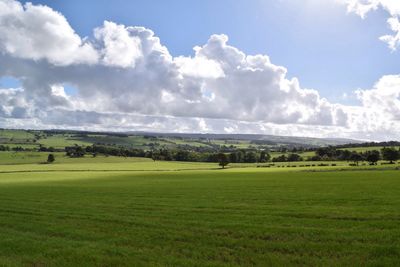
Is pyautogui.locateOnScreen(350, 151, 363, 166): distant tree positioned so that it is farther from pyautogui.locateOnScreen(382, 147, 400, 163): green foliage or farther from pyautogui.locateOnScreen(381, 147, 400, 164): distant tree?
pyautogui.locateOnScreen(381, 147, 400, 164): distant tree

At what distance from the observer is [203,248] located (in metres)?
15.8

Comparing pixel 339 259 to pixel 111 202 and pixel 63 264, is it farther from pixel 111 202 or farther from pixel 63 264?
pixel 111 202

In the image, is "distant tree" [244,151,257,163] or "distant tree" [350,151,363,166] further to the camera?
"distant tree" [244,151,257,163]

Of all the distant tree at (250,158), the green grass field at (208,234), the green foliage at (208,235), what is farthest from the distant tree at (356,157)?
the green foliage at (208,235)

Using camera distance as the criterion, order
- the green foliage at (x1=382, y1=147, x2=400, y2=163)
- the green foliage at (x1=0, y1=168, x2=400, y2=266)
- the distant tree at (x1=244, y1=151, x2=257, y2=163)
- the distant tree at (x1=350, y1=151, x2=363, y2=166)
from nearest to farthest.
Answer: the green foliage at (x1=0, y1=168, x2=400, y2=266)
the green foliage at (x1=382, y1=147, x2=400, y2=163)
the distant tree at (x1=350, y1=151, x2=363, y2=166)
the distant tree at (x1=244, y1=151, x2=257, y2=163)

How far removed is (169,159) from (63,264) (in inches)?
7263

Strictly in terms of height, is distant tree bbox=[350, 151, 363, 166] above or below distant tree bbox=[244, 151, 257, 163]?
above

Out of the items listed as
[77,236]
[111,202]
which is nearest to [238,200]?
[111,202]

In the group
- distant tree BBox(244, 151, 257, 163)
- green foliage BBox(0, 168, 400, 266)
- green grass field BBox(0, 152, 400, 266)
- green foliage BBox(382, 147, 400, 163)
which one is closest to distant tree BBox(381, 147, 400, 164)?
green foliage BBox(382, 147, 400, 163)

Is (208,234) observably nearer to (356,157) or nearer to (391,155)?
(391,155)

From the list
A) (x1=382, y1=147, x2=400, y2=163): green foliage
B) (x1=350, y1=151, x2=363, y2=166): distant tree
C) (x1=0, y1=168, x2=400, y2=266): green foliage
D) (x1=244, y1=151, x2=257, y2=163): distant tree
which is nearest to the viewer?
(x1=0, y1=168, x2=400, y2=266): green foliage

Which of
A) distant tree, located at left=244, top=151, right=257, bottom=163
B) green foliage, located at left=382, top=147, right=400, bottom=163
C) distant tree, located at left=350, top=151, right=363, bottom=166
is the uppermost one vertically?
green foliage, located at left=382, top=147, right=400, bottom=163

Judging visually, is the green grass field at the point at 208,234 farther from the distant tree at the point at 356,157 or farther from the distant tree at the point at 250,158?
the distant tree at the point at 250,158

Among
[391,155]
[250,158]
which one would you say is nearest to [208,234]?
[391,155]
